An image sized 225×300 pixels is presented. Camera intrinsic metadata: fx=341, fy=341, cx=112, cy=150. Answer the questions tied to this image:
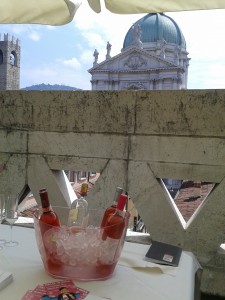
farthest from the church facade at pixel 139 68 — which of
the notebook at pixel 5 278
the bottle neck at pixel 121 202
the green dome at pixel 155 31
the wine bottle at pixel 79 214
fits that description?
the notebook at pixel 5 278

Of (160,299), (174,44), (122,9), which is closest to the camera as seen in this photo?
(160,299)

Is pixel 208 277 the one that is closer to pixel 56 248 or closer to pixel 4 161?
pixel 56 248

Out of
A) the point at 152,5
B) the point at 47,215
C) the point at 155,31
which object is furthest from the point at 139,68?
the point at 47,215

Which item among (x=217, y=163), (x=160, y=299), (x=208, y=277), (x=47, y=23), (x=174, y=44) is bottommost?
(x=208, y=277)

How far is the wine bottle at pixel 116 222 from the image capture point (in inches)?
40.4

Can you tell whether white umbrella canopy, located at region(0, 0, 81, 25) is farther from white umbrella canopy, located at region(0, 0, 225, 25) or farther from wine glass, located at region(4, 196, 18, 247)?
wine glass, located at region(4, 196, 18, 247)

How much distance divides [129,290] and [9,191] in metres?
1.16

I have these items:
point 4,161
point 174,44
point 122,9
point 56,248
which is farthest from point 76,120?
point 174,44

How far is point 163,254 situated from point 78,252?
1.19ft

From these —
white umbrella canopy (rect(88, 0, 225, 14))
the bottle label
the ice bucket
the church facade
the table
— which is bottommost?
the table

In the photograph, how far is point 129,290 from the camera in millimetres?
979

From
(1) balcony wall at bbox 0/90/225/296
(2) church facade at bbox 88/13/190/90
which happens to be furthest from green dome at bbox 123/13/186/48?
(1) balcony wall at bbox 0/90/225/296

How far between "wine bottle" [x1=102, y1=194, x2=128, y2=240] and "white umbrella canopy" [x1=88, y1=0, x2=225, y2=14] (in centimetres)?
88

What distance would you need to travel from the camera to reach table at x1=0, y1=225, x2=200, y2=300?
0.96 m
